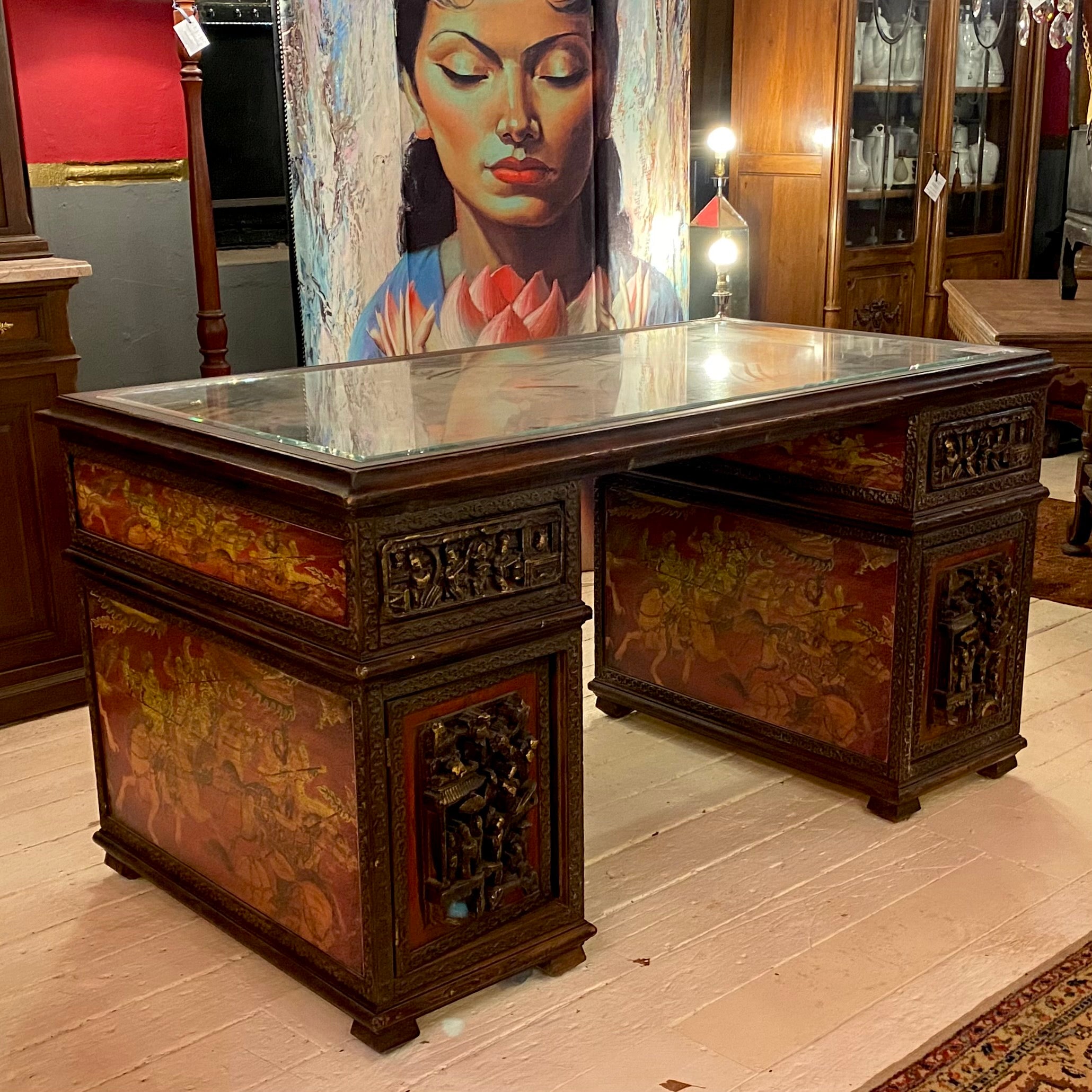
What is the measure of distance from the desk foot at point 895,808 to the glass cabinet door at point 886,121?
3.49 m

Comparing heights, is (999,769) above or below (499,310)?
below

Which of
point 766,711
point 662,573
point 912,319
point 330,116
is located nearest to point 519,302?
point 330,116

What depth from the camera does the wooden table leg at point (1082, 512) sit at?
14.9ft

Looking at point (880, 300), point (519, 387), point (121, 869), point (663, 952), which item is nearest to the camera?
point (663, 952)

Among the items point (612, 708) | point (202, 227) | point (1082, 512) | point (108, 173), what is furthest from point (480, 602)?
point (1082, 512)

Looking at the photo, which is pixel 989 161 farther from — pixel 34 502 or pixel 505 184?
pixel 34 502

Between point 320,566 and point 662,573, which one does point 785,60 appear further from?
point 320,566

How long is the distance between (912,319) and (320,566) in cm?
490

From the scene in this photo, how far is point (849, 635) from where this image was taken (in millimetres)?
2875

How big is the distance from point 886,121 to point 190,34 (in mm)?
3451

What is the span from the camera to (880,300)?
241 inches

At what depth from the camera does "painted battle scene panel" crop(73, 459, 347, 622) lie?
1.99m

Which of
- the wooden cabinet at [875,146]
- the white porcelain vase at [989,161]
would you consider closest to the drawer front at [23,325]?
the wooden cabinet at [875,146]

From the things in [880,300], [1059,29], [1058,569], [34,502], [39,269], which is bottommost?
[1058,569]
